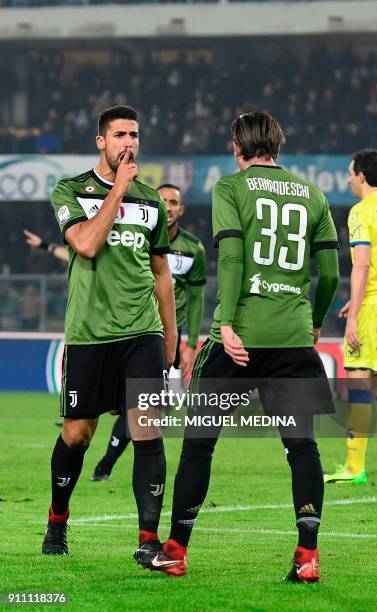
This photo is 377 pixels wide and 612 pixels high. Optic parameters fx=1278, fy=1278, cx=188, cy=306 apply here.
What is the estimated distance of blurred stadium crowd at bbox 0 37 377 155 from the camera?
105ft

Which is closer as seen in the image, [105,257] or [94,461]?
[105,257]

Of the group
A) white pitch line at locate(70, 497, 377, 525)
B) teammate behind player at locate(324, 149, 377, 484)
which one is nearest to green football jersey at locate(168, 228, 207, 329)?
teammate behind player at locate(324, 149, 377, 484)

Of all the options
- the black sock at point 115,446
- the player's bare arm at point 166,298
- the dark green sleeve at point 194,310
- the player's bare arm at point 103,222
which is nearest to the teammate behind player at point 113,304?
the player's bare arm at point 103,222

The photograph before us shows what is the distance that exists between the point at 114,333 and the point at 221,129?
89.6 ft

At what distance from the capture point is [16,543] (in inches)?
247

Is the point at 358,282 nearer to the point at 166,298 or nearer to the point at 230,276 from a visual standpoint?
the point at 166,298

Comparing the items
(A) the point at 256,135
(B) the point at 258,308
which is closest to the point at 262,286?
(B) the point at 258,308

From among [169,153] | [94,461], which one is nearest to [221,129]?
[169,153]

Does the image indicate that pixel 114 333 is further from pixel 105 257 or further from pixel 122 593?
pixel 122 593

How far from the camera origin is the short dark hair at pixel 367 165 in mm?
9250

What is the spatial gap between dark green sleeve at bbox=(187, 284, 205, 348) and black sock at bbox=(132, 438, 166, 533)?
5.16m

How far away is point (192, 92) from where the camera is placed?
33844 mm

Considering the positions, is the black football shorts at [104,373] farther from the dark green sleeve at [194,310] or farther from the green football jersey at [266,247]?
the dark green sleeve at [194,310]

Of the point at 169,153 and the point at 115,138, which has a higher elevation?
the point at 169,153
